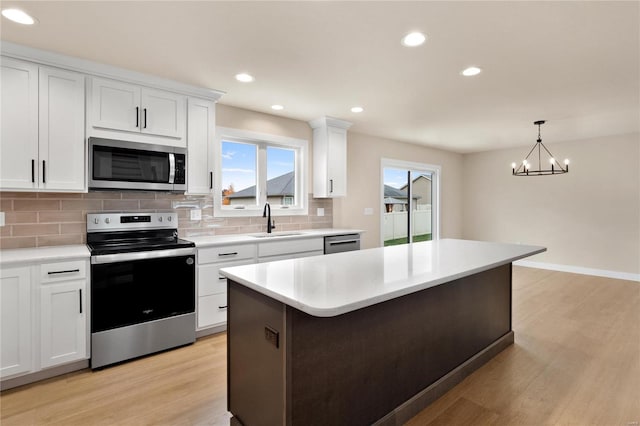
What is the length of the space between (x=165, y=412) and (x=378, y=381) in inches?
51.9

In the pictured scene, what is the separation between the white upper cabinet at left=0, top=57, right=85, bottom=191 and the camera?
93.0 inches

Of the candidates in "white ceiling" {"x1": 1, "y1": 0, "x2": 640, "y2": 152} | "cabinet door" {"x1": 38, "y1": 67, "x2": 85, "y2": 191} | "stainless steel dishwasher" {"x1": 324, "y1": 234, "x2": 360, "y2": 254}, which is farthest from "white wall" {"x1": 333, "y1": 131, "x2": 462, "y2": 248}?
"cabinet door" {"x1": 38, "y1": 67, "x2": 85, "y2": 191}

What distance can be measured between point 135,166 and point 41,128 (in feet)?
2.20

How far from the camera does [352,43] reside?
2354mm

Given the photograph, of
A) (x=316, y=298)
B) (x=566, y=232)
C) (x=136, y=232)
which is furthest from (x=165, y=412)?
(x=566, y=232)

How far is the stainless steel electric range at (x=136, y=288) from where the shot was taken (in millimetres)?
2533

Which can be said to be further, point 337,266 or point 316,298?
point 337,266

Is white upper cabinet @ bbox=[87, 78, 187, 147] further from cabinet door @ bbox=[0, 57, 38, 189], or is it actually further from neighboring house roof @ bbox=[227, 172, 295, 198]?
neighboring house roof @ bbox=[227, 172, 295, 198]

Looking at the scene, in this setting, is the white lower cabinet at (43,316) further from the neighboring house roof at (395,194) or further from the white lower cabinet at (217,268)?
the neighboring house roof at (395,194)

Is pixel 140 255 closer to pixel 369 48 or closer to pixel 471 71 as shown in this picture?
pixel 369 48

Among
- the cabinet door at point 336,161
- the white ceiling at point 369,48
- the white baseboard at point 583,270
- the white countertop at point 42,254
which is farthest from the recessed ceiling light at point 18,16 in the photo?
the white baseboard at point 583,270

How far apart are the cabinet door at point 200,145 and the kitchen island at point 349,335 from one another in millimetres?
1696

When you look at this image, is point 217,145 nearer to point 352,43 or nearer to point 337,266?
point 352,43

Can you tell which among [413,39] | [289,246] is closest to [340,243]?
[289,246]
